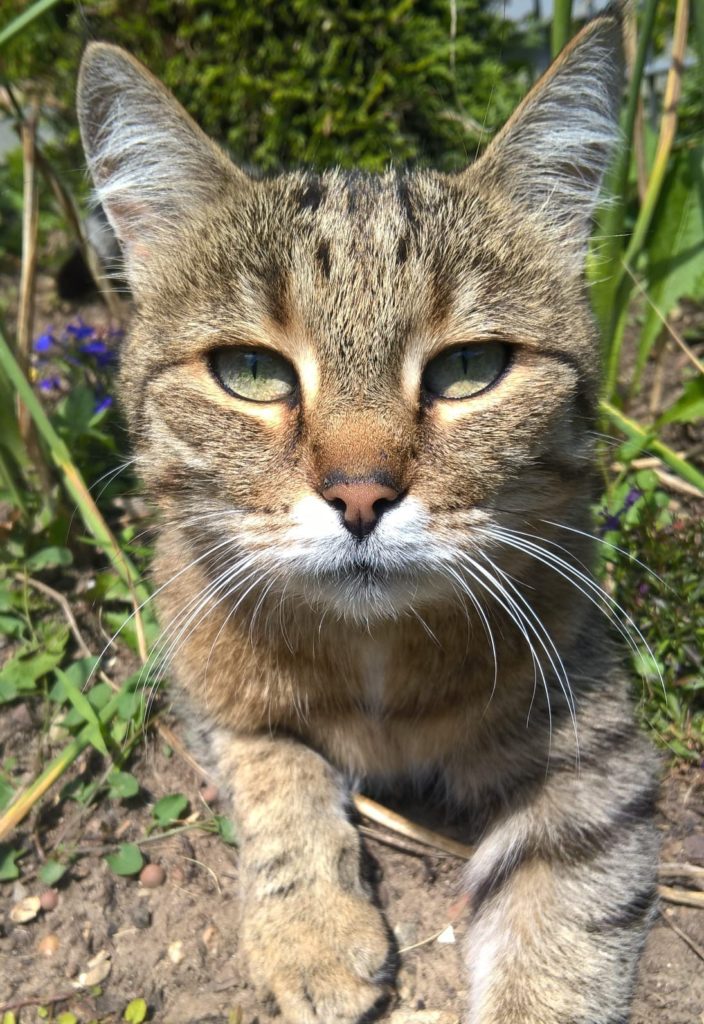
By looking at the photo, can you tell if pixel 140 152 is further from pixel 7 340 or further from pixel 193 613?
pixel 193 613

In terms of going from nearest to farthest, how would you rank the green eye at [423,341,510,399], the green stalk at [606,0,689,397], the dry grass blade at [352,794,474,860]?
1. the green eye at [423,341,510,399]
2. the dry grass blade at [352,794,474,860]
3. the green stalk at [606,0,689,397]

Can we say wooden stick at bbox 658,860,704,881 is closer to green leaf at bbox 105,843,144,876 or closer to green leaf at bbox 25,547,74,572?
green leaf at bbox 105,843,144,876

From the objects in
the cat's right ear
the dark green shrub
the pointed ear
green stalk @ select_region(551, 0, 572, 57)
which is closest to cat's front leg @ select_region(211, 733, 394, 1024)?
the cat's right ear

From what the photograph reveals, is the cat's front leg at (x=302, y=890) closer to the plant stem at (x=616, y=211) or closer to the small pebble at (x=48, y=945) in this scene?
the small pebble at (x=48, y=945)

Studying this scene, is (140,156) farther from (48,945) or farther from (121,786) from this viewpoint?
(48,945)

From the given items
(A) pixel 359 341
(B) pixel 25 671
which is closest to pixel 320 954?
(B) pixel 25 671

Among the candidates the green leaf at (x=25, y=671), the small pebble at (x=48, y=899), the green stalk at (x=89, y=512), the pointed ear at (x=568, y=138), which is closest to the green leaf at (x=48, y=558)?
the green stalk at (x=89, y=512)

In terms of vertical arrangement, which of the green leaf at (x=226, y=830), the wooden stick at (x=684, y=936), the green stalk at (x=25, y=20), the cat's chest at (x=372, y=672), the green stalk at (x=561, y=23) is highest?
the green stalk at (x=25, y=20)
